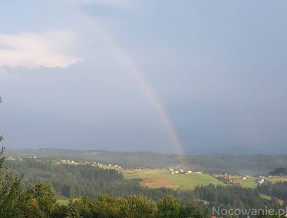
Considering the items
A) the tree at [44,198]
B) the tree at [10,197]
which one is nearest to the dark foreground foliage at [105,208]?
the tree at [44,198]

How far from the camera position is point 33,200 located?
242ft

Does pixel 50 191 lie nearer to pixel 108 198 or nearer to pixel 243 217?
pixel 108 198

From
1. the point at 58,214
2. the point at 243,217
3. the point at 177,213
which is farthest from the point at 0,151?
the point at 243,217

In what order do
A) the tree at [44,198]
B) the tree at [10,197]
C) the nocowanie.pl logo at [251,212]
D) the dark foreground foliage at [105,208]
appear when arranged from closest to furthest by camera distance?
1. the tree at [10,197]
2. the nocowanie.pl logo at [251,212]
3. the dark foreground foliage at [105,208]
4. the tree at [44,198]

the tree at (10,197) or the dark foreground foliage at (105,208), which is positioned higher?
the tree at (10,197)

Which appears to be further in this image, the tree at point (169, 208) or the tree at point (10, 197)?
the tree at point (169, 208)

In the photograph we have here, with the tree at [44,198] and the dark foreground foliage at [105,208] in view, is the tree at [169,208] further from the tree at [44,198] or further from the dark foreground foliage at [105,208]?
the tree at [44,198]

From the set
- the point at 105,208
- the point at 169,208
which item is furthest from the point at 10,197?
the point at 169,208

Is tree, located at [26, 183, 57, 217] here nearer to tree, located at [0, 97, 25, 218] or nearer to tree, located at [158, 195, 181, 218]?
tree, located at [158, 195, 181, 218]

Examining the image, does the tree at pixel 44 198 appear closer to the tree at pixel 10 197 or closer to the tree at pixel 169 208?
the tree at pixel 169 208

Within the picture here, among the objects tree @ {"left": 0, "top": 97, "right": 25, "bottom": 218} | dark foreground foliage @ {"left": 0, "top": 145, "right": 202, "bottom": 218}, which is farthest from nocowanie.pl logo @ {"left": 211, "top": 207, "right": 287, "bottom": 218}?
tree @ {"left": 0, "top": 97, "right": 25, "bottom": 218}

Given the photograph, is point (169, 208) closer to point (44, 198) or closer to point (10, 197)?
point (44, 198)

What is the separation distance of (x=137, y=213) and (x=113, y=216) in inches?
221

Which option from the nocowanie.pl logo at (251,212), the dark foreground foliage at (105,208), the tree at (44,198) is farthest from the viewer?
the tree at (44,198)
